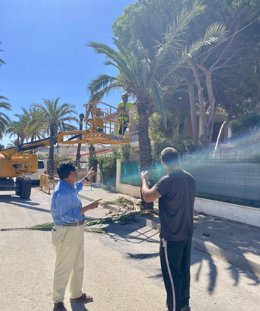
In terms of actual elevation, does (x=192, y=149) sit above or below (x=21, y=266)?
above

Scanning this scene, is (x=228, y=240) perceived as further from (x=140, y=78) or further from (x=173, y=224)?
(x=140, y=78)

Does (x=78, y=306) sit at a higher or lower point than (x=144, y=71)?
lower

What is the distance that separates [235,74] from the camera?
19.5 m

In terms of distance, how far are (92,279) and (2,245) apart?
3.02m

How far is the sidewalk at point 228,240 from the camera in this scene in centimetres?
658

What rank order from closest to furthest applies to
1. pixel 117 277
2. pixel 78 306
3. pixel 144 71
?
pixel 78 306, pixel 117 277, pixel 144 71

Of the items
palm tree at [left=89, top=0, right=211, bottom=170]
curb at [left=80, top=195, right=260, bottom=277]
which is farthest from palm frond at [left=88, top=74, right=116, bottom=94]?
curb at [left=80, top=195, right=260, bottom=277]

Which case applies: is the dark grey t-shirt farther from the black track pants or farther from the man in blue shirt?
the man in blue shirt

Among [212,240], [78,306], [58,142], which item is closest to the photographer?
[78,306]

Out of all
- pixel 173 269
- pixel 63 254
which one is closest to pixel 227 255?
pixel 173 269

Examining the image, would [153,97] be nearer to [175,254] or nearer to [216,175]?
[216,175]

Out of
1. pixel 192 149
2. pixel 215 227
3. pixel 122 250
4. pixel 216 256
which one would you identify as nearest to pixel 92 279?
pixel 122 250

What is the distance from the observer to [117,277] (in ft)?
18.6

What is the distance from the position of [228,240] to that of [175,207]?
15.2 feet
